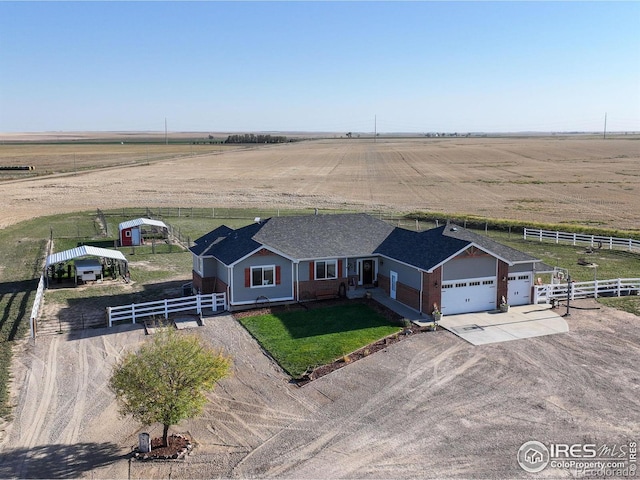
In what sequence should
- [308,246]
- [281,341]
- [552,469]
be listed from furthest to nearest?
[308,246] → [281,341] → [552,469]

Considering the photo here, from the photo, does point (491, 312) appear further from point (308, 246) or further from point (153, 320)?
point (153, 320)

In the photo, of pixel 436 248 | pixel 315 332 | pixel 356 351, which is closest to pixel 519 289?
pixel 436 248

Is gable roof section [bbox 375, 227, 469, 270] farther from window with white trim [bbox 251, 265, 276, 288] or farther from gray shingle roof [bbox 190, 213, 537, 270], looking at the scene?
window with white trim [bbox 251, 265, 276, 288]

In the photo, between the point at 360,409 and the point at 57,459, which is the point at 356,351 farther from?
the point at 57,459

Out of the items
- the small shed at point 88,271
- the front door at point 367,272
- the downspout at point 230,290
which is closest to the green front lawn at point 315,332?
the downspout at point 230,290

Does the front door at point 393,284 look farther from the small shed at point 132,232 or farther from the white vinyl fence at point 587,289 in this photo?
the small shed at point 132,232

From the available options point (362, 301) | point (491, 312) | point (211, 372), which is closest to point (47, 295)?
point (362, 301)
